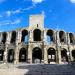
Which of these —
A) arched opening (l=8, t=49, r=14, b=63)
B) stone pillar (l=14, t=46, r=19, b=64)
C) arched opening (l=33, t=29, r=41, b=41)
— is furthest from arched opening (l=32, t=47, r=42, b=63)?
arched opening (l=8, t=49, r=14, b=63)

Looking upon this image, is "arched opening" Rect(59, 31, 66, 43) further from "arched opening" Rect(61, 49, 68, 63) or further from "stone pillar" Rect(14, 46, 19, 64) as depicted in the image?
"stone pillar" Rect(14, 46, 19, 64)

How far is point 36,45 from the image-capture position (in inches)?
2244

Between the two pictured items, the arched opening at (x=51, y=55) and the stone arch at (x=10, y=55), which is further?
the stone arch at (x=10, y=55)

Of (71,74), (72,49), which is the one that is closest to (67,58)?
(72,49)

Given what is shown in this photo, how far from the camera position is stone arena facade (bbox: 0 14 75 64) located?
2208 inches

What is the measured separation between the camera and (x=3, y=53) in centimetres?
6022

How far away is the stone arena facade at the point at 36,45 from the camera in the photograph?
56.1 meters

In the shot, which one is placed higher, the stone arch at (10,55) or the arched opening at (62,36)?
the arched opening at (62,36)

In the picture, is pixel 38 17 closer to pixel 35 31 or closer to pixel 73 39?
pixel 35 31

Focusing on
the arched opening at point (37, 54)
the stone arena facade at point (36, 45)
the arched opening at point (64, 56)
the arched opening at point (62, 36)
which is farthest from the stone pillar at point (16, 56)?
the arched opening at point (62, 36)

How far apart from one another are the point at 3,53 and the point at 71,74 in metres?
38.1

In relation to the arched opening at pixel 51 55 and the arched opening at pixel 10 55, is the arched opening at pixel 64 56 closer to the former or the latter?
the arched opening at pixel 51 55

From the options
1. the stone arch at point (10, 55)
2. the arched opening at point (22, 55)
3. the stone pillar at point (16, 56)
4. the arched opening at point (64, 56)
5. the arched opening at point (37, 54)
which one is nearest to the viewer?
the stone pillar at point (16, 56)

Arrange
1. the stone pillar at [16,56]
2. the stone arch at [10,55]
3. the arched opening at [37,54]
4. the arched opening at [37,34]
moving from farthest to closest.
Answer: the arched opening at [37,34] < the stone arch at [10,55] < the arched opening at [37,54] < the stone pillar at [16,56]
